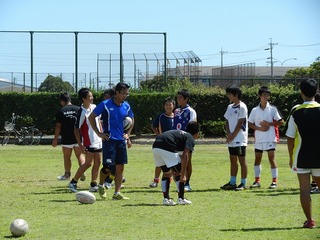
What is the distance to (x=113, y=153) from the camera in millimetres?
13359

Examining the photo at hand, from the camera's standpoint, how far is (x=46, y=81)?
41438 mm

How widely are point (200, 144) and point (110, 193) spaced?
19907mm

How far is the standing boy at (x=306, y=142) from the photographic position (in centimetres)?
991

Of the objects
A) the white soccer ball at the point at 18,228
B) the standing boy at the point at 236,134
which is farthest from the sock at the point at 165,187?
the white soccer ball at the point at 18,228

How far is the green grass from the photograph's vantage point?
31.4ft

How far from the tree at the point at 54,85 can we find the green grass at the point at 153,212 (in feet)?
71.1

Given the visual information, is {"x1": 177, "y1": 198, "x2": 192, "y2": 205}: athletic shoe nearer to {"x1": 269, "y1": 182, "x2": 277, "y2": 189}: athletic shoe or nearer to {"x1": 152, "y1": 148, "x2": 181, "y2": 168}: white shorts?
{"x1": 152, "y1": 148, "x2": 181, "y2": 168}: white shorts

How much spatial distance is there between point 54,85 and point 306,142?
31663 millimetres

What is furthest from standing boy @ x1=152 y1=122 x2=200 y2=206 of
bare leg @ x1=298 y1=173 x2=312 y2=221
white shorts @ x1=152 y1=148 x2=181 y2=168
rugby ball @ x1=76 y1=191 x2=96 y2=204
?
bare leg @ x1=298 y1=173 x2=312 y2=221

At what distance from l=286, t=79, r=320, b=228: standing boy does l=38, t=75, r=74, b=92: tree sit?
30317 millimetres

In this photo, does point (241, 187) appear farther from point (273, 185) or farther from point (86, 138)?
point (86, 138)

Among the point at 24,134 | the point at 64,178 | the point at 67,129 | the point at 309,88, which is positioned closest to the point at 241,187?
the point at 67,129

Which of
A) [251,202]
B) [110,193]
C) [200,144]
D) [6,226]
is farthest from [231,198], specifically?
[200,144]

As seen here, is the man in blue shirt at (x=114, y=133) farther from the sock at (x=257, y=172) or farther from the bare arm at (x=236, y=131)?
the sock at (x=257, y=172)
